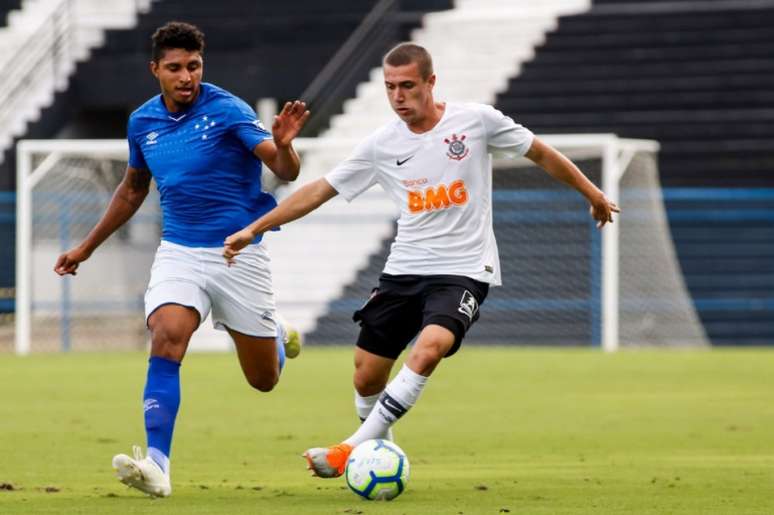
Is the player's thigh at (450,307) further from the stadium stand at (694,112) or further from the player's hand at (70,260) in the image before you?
the stadium stand at (694,112)

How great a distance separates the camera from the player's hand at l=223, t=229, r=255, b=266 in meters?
7.16

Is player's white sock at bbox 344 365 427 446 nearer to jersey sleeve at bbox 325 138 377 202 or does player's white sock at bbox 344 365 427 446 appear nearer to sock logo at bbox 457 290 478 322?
sock logo at bbox 457 290 478 322

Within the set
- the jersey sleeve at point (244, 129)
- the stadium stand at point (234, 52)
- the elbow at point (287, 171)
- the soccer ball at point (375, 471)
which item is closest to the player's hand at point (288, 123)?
the elbow at point (287, 171)

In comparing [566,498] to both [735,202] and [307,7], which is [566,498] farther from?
[307,7]

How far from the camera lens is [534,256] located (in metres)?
21.8

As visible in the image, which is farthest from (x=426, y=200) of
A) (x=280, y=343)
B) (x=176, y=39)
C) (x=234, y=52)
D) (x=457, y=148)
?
(x=234, y=52)

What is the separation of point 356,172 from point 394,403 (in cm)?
116

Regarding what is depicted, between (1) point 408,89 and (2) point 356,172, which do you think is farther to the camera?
(2) point 356,172

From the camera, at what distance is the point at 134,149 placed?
7.98 meters

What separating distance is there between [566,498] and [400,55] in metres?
2.05

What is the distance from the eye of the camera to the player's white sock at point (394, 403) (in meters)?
7.25

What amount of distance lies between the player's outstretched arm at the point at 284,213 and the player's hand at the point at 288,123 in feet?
0.88

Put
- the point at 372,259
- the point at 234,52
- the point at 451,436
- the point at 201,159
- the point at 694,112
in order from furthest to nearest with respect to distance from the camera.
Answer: the point at 234,52 → the point at 694,112 → the point at 372,259 → the point at 451,436 → the point at 201,159

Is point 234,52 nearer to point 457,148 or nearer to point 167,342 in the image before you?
point 457,148
